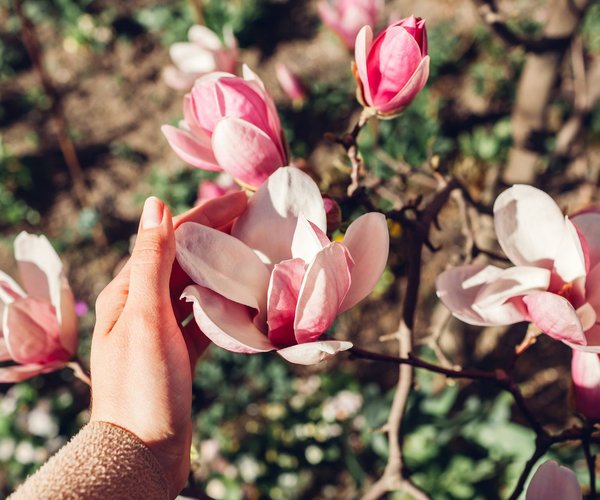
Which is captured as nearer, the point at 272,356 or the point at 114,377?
the point at 114,377

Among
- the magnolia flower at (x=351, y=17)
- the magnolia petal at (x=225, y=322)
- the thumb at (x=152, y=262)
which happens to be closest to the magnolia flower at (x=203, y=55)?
the magnolia flower at (x=351, y=17)

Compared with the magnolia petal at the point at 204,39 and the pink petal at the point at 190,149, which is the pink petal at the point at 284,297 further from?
the magnolia petal at the point at 204,39

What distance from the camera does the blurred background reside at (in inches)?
69.2

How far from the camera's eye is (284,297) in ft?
2.15

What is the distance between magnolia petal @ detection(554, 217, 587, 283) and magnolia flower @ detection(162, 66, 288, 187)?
0.40 meters

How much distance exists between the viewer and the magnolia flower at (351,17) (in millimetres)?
1697

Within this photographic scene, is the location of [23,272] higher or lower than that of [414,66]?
lower

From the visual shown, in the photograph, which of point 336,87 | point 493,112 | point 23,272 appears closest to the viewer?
point 23,272

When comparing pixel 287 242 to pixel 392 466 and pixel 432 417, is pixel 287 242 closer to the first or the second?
pixel 392 466

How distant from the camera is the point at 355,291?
0.71 meters

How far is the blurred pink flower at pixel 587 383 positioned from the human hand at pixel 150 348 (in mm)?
548

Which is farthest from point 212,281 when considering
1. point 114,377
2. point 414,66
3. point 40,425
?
point 40,425

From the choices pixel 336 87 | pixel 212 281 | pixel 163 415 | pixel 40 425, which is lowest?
pixel 40 425

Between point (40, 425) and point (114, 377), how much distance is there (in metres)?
1.71
